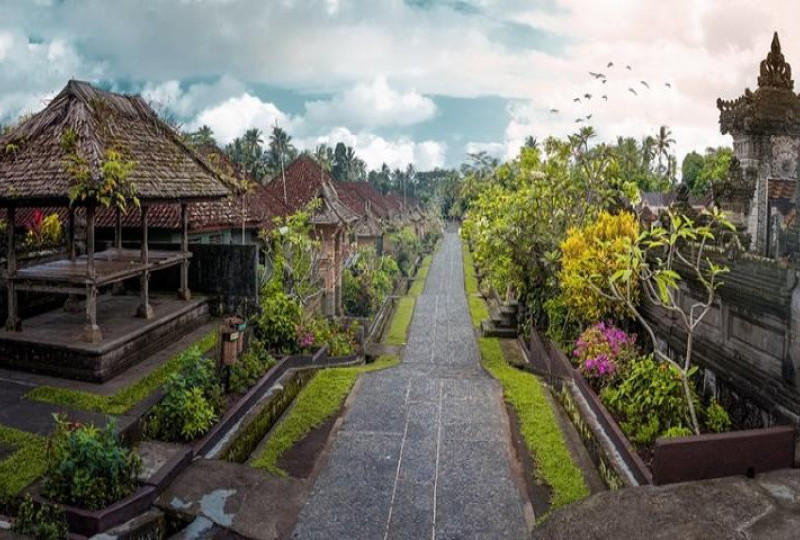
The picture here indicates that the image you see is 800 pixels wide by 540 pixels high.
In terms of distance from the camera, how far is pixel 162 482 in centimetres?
752

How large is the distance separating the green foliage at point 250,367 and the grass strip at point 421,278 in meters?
22.1

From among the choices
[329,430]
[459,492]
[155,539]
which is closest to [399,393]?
[329,430]

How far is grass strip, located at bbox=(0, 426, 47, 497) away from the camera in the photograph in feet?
23.2

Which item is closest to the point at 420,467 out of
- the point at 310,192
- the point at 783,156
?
the point at 783,156

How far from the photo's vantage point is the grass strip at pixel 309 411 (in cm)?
905

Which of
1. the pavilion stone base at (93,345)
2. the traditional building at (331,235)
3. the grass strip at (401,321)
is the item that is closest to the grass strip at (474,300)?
the grass strip at (401,321)

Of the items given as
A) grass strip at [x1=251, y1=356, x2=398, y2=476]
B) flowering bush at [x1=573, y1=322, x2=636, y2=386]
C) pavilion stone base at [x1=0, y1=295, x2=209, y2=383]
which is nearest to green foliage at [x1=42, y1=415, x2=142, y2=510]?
grass strip at [x1=251, y1=356, x2=398, y2=476]

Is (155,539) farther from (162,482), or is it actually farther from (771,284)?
(771,284)

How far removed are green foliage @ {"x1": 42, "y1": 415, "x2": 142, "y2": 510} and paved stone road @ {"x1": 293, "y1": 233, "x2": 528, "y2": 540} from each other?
1961 millimetres

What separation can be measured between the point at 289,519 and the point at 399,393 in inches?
183

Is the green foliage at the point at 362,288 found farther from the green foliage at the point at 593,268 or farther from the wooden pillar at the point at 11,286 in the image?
the wooden pillar at the point at 11,286

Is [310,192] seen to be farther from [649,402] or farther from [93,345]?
[649,402]

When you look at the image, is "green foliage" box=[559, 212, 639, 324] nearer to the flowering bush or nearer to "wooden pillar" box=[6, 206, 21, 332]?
the flowering bush

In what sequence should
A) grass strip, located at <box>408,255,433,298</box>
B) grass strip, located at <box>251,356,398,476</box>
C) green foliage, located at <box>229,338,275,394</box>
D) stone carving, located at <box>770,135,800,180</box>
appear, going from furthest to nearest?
1. grass strip, located at <box>408,255,433,298</box>
2. stone carving, located at <box>770,135,800,180</box>
3. green foliage, located at <box>229,338,275,394</box>
4. grass strip, located at <box>251,356,398,476</box>
